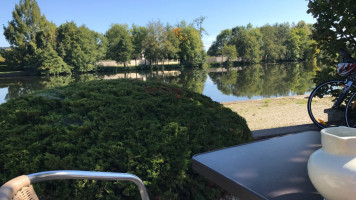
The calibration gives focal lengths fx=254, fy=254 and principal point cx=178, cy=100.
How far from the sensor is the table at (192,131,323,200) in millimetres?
888

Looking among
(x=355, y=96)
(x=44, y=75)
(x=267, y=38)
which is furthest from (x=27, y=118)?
(x=267, y=38)

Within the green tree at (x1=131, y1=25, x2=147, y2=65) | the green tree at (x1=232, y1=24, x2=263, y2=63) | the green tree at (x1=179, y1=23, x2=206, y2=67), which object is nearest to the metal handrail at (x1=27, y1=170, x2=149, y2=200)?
the green tree at (x1=131, y1=25, x2=147, y2=65)

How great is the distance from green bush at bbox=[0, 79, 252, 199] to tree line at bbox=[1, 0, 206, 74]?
4020 cm

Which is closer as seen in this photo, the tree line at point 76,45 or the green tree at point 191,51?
the tree line at point 76,45

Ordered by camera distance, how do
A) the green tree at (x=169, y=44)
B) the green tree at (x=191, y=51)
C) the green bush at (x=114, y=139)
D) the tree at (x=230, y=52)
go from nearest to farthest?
the green bush at (x=114, y=139), the green tree at (x=169, y=44), the green tree at (x=191, y=51), the tree at (x=230, y=52)

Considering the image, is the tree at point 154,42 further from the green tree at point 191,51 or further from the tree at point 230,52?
the tree at point 230,52

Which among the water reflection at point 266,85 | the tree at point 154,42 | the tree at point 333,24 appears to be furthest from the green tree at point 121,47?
the tree at point 333,24

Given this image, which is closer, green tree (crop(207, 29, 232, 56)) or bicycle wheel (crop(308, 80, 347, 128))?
bicycle wheel (crop(308, 80, 347, 128))

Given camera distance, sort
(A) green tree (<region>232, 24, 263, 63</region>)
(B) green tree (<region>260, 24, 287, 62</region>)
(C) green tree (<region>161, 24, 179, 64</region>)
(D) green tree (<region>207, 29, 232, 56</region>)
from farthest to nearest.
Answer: (D) green tree (<region>207, 29, 232, 56</region>), (B) green tree (<region>260, 24, 287, 62</region>), (A) green tree (<region>232, 24, 263, 63</region>), (C) green tree (<region>161, 24, 179, 64</region>)

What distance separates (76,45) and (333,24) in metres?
44.0

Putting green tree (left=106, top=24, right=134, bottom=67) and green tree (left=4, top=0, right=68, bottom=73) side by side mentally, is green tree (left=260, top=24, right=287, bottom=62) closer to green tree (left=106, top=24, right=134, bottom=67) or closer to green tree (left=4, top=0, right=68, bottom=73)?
green tree (left=106, top=24, right=134, bottom=67)

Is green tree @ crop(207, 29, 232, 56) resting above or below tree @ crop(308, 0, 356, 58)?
above

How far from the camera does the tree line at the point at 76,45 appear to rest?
4059 centimetres

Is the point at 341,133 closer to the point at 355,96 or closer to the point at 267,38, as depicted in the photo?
the point at 355,96
